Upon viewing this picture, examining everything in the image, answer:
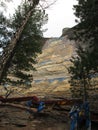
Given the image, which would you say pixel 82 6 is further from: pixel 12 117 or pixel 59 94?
pixel 59 94

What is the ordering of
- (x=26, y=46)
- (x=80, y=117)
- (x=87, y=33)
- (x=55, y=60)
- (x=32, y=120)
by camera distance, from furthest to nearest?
(x=55, y=60) < (x=26, y=46) < (x=87, y=33) < (x=32, y=120) < (x=80, y=117)

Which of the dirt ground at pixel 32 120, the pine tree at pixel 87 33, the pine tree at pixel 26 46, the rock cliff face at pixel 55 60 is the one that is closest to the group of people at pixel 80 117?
the dirt ground at pixel 32 120

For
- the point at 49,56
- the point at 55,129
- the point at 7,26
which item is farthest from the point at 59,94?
the point at 49,56

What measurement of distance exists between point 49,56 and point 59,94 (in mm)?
14283

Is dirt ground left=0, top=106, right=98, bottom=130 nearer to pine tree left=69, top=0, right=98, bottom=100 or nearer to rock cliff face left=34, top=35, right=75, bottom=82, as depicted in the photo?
pine tree left=69, top=0, right=98, bottom=100

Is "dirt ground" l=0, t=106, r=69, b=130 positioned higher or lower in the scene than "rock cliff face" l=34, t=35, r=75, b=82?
lower

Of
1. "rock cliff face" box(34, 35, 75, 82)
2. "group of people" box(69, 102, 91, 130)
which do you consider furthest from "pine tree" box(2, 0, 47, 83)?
"group of people" box(69, 102, 91, 130)

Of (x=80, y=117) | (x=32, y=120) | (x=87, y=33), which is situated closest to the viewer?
(x=80, y=117)

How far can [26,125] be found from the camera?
14.7m

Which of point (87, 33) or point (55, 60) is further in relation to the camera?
point (55, 60)

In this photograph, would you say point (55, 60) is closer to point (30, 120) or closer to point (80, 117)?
point (30, 120)

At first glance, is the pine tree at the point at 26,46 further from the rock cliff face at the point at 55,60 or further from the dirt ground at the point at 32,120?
the rock cliff face at the point at 55,60

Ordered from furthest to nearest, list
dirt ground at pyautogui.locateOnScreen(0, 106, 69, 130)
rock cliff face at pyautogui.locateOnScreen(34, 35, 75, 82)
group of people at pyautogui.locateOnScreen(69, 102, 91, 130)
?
1. rock cliff face at pyautogui.locateOnScreen(34, 35, 75, 82)
2. dirt ground at pyautogui.locateOnScreen(0, 106, 69, 130)
3. group of people at pyautogui.locateOnScreen(69, 102, 91, 130)

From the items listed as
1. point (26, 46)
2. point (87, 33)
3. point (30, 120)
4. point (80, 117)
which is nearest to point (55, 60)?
point (26, 46)
